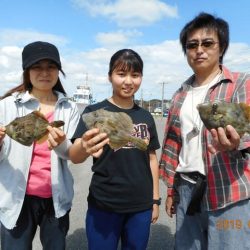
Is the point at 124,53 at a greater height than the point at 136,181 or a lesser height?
greater

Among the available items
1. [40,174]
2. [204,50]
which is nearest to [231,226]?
[204,50]

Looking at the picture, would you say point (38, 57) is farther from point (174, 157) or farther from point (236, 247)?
point (236, 247)

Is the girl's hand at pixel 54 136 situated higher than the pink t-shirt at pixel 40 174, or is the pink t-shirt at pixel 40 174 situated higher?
the girl's hand at pixel 54 136

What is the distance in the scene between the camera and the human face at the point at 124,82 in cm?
339

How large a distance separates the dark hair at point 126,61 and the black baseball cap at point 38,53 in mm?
569

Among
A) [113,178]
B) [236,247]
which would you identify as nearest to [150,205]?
[113,178]

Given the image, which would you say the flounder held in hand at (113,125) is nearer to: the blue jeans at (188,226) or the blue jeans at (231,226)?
the blue jeans at (188,226)

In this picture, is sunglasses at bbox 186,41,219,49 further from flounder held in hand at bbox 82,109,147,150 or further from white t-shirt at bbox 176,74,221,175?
flounder held in hand at bbox 82,109,147,150

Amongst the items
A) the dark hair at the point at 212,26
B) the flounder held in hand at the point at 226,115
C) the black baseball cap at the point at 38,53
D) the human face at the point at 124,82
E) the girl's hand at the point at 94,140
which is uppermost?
the dark hair at the point at 212,26

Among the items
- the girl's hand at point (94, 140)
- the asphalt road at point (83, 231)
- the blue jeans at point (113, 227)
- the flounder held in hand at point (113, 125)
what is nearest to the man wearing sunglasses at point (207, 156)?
the blue jeans at point (113, 227)

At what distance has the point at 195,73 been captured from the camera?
10.9ft

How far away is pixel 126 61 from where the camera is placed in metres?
3.39

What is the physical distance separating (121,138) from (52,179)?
0.90 metres

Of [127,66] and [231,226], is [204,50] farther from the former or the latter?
[231,226]
